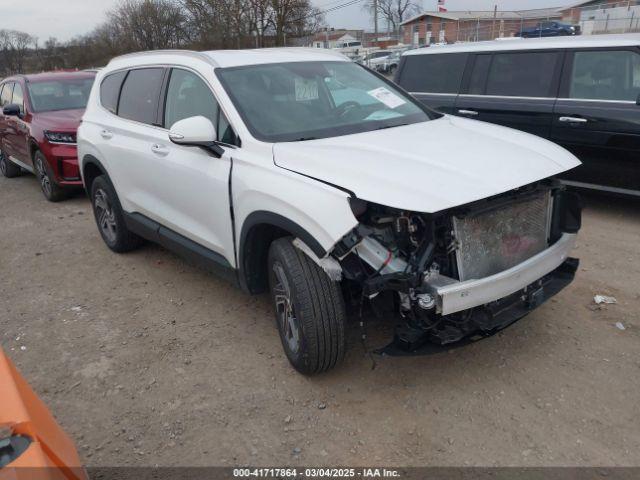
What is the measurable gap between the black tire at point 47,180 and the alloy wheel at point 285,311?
5541 mm

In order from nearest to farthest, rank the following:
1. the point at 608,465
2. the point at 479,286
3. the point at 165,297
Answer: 1. the point at 608,465
2. the point at 479,286
3. the point at 165,297

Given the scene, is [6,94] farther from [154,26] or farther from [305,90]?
[154,26]

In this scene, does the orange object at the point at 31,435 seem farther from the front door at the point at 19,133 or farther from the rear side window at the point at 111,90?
the front door at the point at 19,133

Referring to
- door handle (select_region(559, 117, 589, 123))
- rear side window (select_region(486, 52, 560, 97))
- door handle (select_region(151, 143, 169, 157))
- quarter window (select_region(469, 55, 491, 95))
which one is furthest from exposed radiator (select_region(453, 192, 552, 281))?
quarter window (select_region(469, 55, 491, 95))

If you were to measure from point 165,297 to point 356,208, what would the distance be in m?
2.41

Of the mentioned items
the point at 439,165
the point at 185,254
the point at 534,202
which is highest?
the point at 439,165

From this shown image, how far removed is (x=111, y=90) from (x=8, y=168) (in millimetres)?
6084

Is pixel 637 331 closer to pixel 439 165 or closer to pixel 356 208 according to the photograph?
pixel 439 165

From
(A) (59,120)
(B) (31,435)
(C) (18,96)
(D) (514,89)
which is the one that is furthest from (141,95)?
(C) (18,96)

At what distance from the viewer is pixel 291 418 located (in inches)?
115

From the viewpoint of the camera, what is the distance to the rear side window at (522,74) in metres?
5.80

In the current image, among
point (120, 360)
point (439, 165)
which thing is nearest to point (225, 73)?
point (439, 165)

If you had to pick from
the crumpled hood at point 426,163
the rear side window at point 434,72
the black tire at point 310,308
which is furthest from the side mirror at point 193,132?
the rear side window at point 434,72

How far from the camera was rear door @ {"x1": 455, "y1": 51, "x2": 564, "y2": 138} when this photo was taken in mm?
5785
